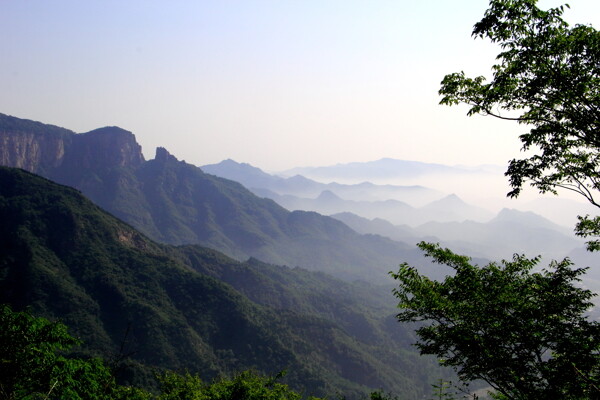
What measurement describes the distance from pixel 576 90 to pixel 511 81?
1618 millimetres

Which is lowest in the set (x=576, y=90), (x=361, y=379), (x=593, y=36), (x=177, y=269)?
(x=361, y=379)

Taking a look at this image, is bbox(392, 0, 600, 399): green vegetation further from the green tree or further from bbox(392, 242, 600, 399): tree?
the green tree

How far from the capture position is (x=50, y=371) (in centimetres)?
1666

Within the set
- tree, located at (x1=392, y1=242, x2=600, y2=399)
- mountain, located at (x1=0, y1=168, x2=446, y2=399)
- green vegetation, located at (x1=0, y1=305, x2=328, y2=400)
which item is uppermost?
tree, located at (x1=392, y1=242, x2=600, y2=399)

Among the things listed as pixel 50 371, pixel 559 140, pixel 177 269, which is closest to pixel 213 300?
pixel 177 269

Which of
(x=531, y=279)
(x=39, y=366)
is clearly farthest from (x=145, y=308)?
(x=531, y=279)

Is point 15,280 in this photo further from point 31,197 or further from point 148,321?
point 31,197

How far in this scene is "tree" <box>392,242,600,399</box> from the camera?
39.2ft

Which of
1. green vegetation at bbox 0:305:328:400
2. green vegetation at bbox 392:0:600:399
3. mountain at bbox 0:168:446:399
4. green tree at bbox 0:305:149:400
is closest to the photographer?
green vegetation at bbox 392:0:600:399

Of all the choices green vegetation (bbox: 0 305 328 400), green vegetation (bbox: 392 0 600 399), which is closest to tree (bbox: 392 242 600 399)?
green vegetation (bbox: 392 0 600 399)

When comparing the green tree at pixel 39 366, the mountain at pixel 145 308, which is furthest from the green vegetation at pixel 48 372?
the mountain at pixel 145 308

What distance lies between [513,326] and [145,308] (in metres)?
136

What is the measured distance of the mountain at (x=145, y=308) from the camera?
117 meters

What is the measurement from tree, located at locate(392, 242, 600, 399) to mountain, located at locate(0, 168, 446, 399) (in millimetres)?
92095
